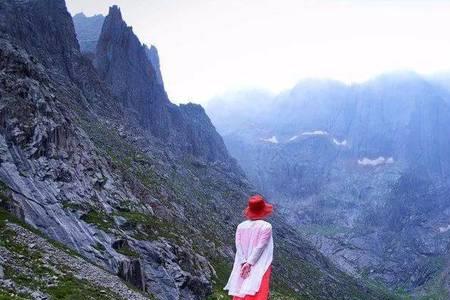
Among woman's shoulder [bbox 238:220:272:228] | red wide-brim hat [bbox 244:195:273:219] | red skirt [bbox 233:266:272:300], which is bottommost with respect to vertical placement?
red skirt [bbox 233:266:272:300]

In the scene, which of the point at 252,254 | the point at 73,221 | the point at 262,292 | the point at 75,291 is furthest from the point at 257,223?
the point at 73,221

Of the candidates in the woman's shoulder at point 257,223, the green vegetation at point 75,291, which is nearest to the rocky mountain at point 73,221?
the green vegetation at point 75,291

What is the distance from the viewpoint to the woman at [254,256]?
12312mm

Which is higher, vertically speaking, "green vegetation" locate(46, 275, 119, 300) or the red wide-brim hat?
the red wide-brim hat

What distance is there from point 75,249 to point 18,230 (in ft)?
34.4

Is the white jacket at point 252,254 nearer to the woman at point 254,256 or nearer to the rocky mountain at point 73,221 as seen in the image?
the woman at point 254,256

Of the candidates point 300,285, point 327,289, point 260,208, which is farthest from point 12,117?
point 327,289

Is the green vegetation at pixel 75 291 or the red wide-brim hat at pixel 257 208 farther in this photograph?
the green vegetation at pixel 75 291

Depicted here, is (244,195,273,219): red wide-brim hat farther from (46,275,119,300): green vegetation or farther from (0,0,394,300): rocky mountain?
(46,275,119,300): green vegetation

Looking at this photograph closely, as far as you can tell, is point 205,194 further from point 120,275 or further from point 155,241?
point 120,275

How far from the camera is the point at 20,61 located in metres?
73.3

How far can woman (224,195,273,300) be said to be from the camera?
12.3 meters

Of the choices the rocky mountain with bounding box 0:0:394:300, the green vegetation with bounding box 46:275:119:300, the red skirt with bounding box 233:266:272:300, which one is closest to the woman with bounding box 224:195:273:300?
the red skirt with bounding box 233:266:272:300

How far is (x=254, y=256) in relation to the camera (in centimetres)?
1254
